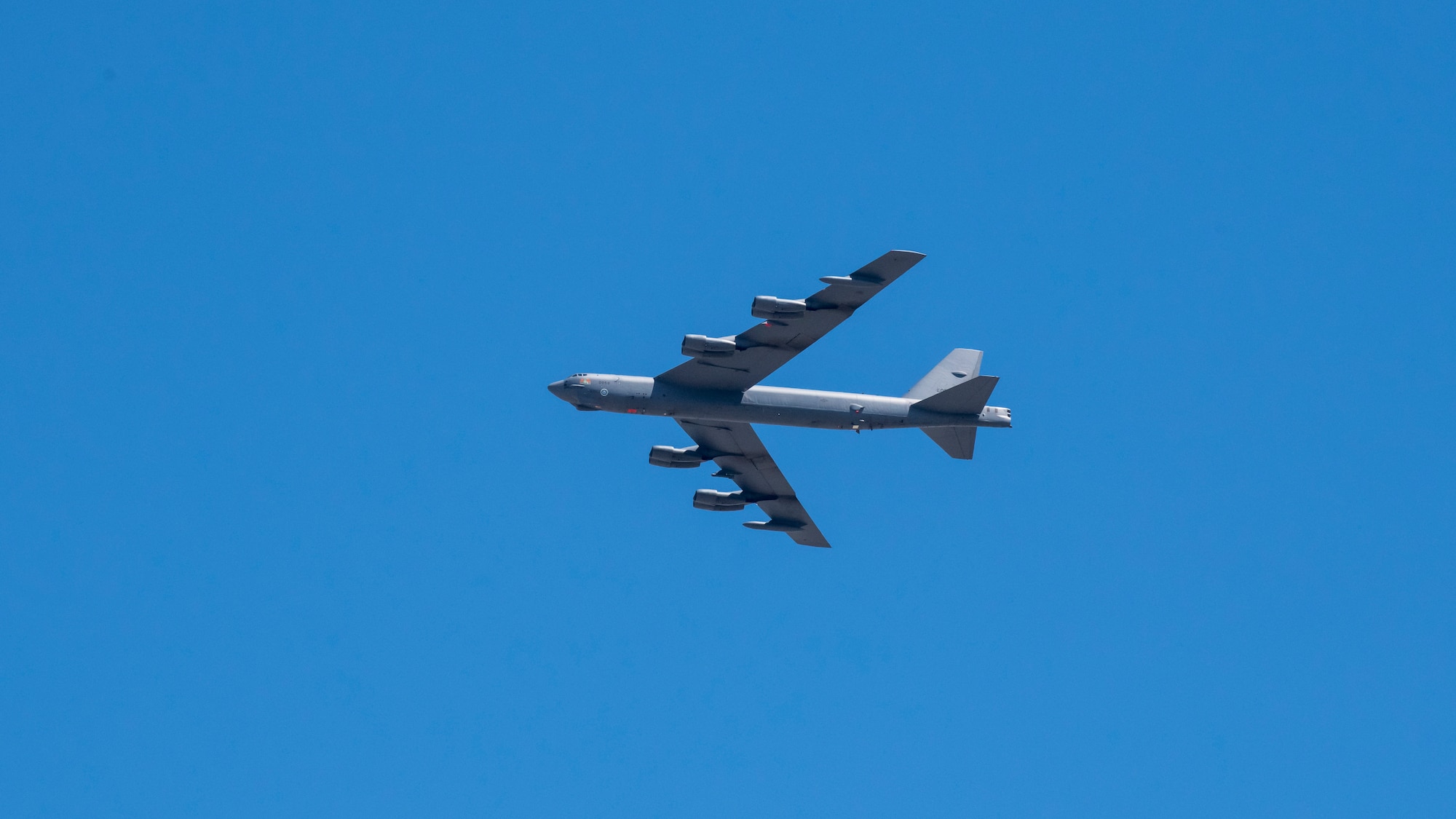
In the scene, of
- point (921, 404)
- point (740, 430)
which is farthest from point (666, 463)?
point (921, 404)

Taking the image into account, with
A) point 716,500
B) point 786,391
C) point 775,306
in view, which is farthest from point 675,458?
point 775,306

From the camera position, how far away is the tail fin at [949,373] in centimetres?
5303

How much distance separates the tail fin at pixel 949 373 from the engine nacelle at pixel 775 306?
25.8ft

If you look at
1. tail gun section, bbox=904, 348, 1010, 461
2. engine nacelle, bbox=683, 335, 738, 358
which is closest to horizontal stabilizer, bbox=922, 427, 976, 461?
tail gun section, bbox=904, 348, 1010, 461

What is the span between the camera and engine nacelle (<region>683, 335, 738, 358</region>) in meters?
48.2

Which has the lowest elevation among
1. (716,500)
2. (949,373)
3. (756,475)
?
(716,500)

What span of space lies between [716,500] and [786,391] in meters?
7.15

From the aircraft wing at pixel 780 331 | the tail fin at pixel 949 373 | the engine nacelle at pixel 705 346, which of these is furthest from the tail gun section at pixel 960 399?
the engine nacelle at pixel 705 346

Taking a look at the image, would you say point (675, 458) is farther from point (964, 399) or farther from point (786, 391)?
point (964, 399)

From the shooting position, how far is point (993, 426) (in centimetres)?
5041

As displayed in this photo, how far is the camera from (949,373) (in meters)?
53.2

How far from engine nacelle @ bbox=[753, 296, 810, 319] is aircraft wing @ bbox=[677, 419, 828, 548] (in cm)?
658

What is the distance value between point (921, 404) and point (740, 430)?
24.5 feet

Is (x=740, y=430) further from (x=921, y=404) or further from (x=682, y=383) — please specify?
(x=921, y=404)
